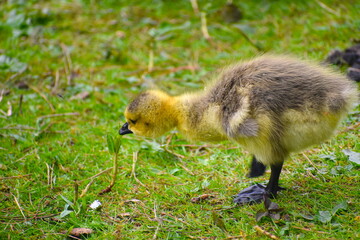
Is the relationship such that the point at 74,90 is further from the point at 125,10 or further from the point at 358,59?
the point at 358,59

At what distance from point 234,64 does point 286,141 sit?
629 millimetres

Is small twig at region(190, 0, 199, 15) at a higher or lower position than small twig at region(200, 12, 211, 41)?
higher

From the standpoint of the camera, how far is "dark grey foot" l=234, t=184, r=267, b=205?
7.80 ft

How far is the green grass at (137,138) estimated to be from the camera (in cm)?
227

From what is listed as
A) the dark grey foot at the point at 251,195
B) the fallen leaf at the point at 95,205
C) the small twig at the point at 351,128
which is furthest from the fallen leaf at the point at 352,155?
the fallen leaf at the point at 95,205

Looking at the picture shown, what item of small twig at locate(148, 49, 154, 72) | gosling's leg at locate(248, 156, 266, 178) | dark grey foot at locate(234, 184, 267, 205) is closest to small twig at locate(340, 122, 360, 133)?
gosling's leg at locate(248, 156, 266, 178)

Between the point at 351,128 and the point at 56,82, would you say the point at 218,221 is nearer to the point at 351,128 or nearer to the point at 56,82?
the point at 351,128

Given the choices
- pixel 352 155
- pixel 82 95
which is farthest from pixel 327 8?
pixel 82 95

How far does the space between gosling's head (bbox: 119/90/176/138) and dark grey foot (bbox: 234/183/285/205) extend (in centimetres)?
60

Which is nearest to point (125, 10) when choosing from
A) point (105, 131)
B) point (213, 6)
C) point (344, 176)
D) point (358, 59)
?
point (213, 6)

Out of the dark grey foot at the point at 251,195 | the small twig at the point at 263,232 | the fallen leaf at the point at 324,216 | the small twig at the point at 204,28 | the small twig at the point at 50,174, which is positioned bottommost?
the small twig at the point at 50,174

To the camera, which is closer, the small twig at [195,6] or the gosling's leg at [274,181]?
the gosling's leg at [274,181]

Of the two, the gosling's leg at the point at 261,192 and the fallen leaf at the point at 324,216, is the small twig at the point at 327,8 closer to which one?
the gosling's leg at the point at 261,192

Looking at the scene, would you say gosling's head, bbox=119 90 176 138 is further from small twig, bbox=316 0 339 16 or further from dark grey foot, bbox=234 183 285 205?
small twig, bbox=316 0 339 16
